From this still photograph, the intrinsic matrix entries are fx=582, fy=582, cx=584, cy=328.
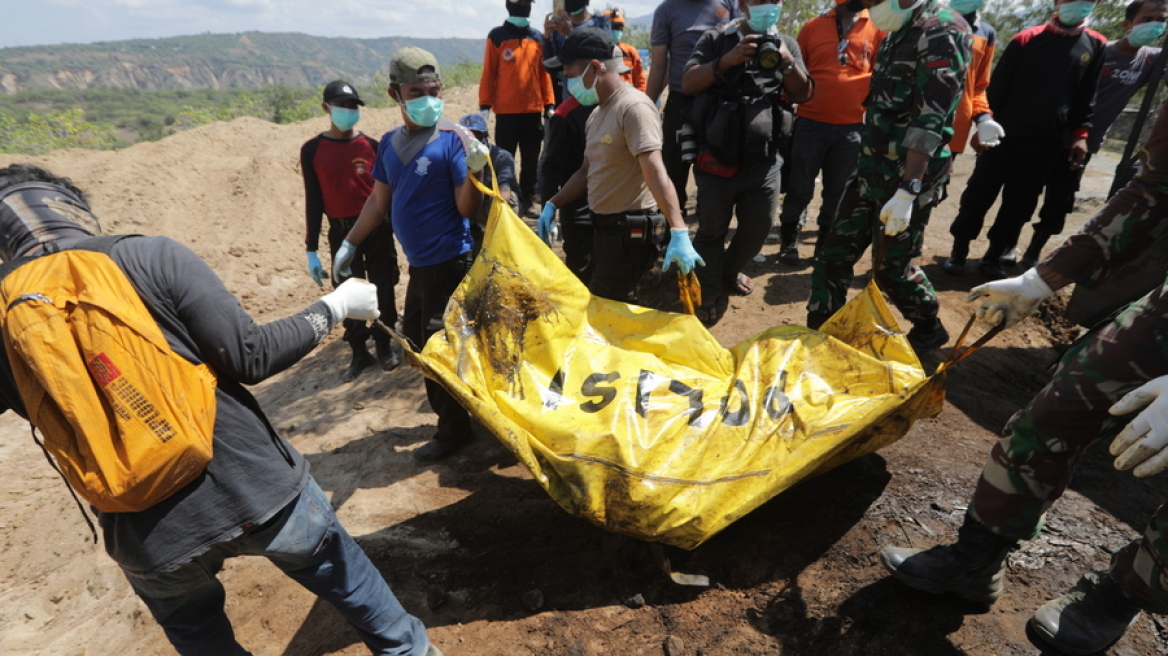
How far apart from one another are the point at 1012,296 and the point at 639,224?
160 cm

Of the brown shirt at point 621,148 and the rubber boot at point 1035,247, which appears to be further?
the rubber boot at point 1035,247

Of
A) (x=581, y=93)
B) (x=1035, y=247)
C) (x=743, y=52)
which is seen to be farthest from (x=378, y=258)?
(x=1035, y=247)

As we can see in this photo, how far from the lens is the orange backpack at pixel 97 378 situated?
1159mm

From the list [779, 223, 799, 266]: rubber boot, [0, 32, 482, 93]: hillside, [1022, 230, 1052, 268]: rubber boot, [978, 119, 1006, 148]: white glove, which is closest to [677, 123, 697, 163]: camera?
[779, 223, 799, 266]: rubber boot

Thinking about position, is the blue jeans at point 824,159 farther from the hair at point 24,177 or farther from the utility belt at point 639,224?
the hair at point 24,177

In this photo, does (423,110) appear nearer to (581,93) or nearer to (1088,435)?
(581,93)

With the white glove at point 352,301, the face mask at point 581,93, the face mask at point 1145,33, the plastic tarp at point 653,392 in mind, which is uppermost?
the face mask at point 1145,33

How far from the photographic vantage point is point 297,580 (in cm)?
161

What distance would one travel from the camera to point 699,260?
268 centimetres

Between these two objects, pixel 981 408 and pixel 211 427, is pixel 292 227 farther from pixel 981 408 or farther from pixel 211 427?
pixel 981 408

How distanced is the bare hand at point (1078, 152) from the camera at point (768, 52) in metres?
2.29

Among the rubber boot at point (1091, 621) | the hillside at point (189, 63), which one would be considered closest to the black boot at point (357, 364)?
the rubber boot at point (1091, 621)

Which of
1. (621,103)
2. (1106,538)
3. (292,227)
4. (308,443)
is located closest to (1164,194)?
(1106,538)

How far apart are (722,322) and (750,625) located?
2.22m
